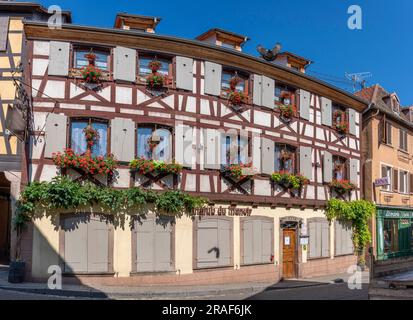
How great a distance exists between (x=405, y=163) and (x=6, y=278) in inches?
874

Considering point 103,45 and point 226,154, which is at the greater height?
point 103,45

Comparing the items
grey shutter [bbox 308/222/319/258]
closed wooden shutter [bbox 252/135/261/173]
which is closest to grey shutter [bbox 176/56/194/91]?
closed wooden shutter [bbox 252/135/261/173]

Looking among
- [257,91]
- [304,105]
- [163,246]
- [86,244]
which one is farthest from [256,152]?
[86,244]

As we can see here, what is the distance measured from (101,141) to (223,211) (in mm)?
4776

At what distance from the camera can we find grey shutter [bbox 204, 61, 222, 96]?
1659 cm

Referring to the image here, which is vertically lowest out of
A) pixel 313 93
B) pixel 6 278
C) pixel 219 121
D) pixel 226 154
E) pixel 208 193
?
pixel 6 278

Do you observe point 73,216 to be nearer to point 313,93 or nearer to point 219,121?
point 219,121

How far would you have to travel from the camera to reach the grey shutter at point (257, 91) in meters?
17.8

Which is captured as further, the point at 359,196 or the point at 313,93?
the point at 359,196

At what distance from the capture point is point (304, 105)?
19703 mm

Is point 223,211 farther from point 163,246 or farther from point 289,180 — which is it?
point 289,180
